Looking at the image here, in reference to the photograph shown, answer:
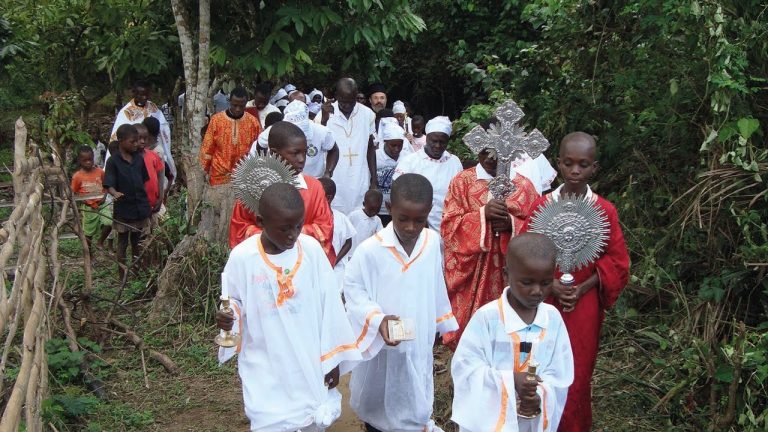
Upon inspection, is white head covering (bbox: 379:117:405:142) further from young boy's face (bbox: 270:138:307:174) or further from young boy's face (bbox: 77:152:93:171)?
young boy's face (bbox: 270:138:307:174)

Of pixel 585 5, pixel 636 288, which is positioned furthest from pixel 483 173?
pixel 585 5

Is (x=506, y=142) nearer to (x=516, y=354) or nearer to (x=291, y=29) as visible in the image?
(x=516, y=354)

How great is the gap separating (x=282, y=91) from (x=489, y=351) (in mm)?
9456

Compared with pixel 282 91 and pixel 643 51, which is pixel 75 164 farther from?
pixel 643 51

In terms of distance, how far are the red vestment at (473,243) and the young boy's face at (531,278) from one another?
1.79 meters

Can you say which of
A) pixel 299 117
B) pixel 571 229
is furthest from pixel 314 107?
pixel 571 229

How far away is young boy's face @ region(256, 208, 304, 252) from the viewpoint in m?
4.42

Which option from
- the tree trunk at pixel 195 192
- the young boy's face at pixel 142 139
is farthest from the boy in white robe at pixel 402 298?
the young boy's face at pixel 142 139

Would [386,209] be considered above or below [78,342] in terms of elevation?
above

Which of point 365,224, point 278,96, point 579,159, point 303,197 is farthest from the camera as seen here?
point 278,96

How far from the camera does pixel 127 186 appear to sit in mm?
8938

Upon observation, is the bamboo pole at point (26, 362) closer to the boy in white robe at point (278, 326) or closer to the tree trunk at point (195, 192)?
the boy in white robe at point (278, 326)

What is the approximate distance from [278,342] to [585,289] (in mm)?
1712

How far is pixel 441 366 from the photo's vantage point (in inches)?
281
